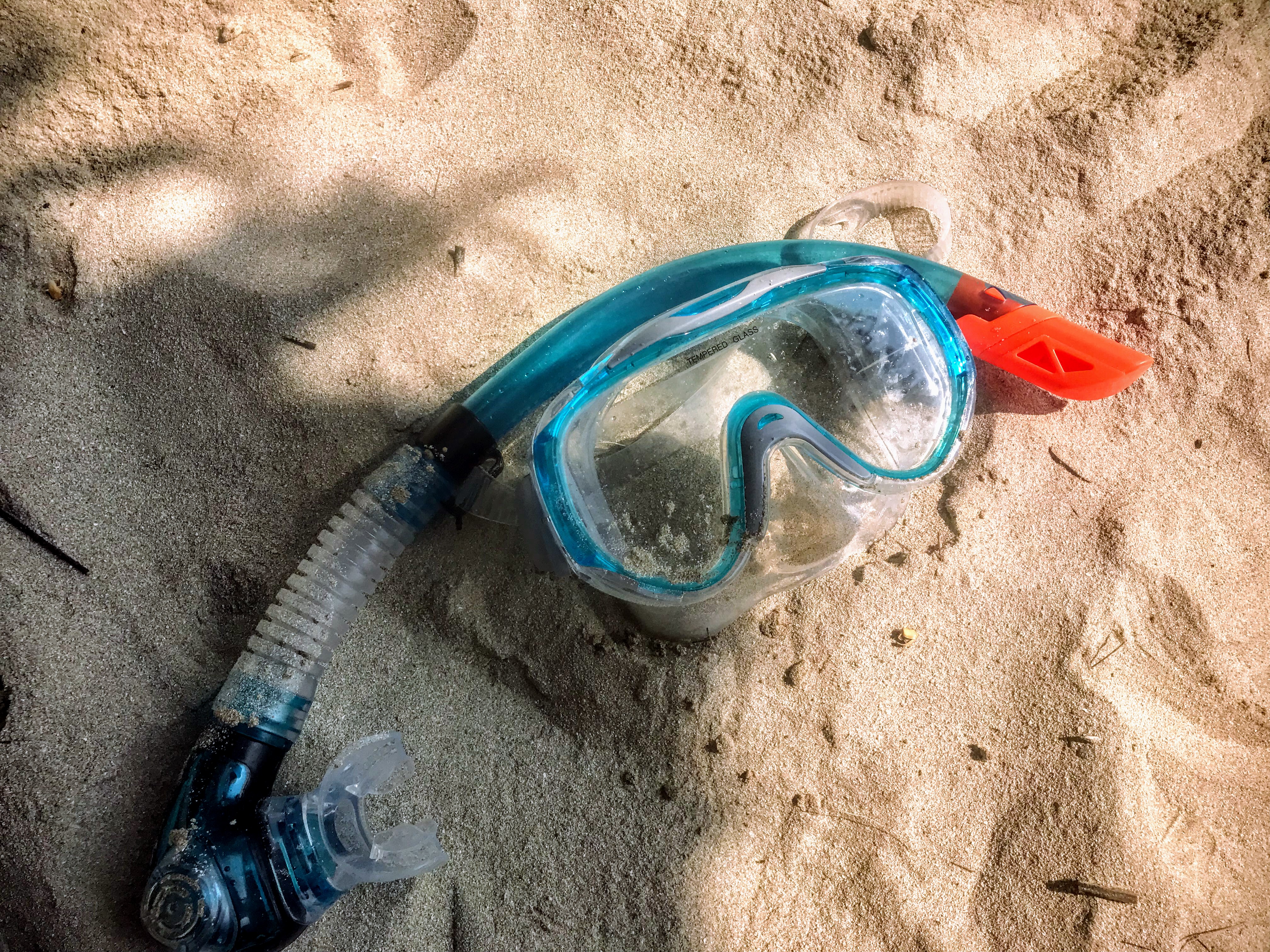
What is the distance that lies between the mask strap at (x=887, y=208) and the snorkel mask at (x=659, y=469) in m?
0.17

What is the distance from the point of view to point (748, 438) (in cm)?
177

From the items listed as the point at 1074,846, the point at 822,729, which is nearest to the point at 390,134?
the point at 822,729

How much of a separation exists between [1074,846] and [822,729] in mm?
592

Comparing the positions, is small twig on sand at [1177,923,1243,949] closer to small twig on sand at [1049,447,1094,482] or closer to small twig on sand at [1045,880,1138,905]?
small twig on sand at [1045,880,1138,905]

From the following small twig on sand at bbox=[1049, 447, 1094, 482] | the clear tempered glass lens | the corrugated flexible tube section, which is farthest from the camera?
small twig on sand at bbox=[1049, 447, 1094, 482]

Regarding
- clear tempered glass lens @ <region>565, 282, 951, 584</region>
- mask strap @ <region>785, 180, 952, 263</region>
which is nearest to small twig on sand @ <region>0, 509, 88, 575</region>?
clear tempered glass lens @ <region>565, 282, 951, 584</region>

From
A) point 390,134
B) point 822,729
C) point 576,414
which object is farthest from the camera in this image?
point 390,134

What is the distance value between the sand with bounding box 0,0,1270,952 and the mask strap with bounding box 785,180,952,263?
0.20 ft

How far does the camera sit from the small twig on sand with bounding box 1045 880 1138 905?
72.3 inches

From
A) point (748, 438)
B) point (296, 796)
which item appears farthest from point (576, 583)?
point (296, 796)

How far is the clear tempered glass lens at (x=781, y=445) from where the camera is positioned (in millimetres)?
1805

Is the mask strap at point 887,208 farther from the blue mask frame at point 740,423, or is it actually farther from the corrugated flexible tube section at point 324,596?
the corrugated flexible tube section at point 324,596

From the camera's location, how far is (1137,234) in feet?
7.01

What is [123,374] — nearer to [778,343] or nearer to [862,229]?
[778,343]
